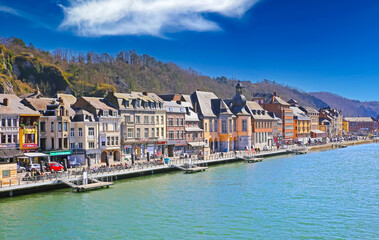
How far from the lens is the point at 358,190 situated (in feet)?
144

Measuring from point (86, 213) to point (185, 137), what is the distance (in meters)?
45.5

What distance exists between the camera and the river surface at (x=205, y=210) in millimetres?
29016

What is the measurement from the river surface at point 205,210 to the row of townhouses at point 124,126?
1088 cm

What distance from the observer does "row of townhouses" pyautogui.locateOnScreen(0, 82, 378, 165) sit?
54.5 m

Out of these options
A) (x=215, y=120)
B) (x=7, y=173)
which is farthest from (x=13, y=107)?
(x=215, y=120)

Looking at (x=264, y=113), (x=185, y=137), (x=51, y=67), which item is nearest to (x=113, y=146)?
(x=185, y=137)

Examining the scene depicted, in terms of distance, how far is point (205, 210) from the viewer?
35.0 meters

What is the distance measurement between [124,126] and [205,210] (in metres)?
33.2

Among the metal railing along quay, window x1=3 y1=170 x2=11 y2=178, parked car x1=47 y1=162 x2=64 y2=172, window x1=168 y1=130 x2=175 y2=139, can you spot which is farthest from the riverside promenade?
window x1=168 y1=130 x2=175 y2=139

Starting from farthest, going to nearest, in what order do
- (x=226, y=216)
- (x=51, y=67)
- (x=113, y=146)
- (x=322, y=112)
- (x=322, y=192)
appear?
1. (x=322, y=112)
2. (x=51, y=67)
3. (x=113, y=146)
4. (x=322, y=192)
5. (x=226, y=216)

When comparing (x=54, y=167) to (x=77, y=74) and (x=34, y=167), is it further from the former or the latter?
(x=77, y=74)

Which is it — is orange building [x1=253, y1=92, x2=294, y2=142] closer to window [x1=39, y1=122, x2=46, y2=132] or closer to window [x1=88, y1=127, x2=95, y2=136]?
window [x1=88, y1=127, x2=95, y2=136]

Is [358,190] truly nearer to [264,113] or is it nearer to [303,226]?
[303,226]

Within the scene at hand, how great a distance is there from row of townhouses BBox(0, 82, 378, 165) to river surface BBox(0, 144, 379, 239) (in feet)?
35.7
